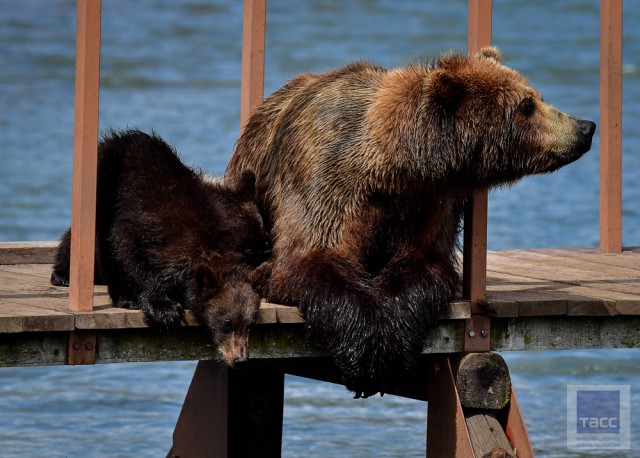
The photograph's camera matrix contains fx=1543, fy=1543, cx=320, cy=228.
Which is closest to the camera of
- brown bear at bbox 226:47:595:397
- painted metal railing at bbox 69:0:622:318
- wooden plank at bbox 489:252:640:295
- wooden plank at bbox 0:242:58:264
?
painted metal railing at bbox 69:0:622:318

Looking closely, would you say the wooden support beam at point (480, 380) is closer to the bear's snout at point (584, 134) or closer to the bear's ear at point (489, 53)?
the bear's snout at point (584, 134)

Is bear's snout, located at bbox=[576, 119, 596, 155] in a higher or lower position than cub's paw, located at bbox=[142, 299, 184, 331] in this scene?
higher

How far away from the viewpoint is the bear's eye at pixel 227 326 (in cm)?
758

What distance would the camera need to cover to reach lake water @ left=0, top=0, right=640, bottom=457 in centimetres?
1291

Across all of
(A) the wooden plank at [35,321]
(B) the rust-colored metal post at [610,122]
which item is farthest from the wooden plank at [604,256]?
(A) the wooden plank at [35,321]

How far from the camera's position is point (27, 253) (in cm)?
965

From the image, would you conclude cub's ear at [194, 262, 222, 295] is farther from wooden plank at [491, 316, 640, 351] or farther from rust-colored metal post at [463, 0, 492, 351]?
wooden plank at [491, 316, 640, 351]

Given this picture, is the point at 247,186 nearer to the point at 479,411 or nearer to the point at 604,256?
the point at 479,411

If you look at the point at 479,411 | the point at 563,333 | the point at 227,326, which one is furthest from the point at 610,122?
the point at 227,326

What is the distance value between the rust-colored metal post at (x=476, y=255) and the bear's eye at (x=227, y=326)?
136cm

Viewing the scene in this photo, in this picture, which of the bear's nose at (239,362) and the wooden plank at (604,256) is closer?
the bear's nose at (239,362)

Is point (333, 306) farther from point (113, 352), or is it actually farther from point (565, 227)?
point (565, 227)

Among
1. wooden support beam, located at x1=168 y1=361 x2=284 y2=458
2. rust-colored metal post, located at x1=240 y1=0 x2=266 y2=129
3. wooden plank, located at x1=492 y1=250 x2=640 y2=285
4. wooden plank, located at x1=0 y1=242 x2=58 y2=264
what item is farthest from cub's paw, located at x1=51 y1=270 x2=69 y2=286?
wooden plank, located at x1=492 y1=250 x2=640 y2=285

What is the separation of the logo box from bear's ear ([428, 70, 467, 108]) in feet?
16.0
